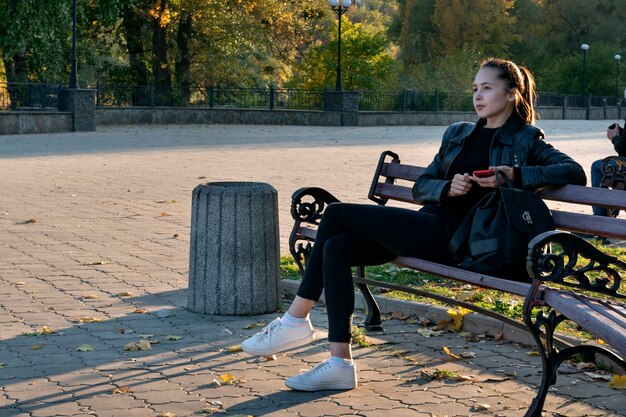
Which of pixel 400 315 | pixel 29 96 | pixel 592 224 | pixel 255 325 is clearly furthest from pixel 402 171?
pixel 29 96

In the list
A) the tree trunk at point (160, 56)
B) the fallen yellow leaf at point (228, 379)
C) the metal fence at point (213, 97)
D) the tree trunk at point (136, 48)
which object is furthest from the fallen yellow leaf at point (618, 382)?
the tree trunk at point (160, 56)

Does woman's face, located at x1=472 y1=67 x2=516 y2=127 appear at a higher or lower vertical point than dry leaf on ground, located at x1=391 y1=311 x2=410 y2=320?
higher

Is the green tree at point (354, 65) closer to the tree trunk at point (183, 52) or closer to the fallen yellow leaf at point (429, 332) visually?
the tree trunk at point (183, 52)

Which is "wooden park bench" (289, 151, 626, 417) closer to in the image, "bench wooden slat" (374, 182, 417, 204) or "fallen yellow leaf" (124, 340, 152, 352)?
"bench wooden slat" (374, 182, 417, 204)

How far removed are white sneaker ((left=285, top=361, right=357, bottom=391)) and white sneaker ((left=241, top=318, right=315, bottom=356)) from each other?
300mm

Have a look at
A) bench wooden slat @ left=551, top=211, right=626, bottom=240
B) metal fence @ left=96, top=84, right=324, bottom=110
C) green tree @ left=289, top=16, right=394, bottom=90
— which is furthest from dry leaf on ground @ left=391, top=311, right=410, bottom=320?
green tree @ left=289, top=16, right=394, bottom=90

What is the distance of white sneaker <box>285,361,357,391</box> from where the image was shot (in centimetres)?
482

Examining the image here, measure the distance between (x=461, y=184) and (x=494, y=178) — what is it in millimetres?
189

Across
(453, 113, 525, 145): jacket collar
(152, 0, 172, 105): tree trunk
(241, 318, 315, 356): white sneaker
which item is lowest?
(241, 318, 315, 356): white sneaker

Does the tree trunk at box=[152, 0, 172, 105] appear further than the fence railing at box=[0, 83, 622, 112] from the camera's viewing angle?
Yes

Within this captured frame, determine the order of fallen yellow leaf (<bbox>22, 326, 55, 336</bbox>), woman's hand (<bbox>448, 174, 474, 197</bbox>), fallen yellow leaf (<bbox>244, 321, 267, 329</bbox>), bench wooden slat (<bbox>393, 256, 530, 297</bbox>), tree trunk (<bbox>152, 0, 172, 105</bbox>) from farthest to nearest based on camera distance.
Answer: tree trunk (<bbox>152, 0, 172, 105</bbox>)
fallen yellow leaf (<bbox>244, 321, 267, 329</bbox>)
fallen yellow leaf (<bbox>22, 326, 55, 336</bbox>)
woman's hand (<bbox>448, 174, 474, 197</bbox>)
bench wooden slat (<bbox>393, 256, 530, 297</bbox>)

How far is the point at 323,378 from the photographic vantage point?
4.82m

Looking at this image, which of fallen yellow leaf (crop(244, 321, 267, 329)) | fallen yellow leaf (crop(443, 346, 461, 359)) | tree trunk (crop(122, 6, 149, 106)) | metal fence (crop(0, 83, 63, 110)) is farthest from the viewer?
tree trunk (crop(122, 6, 149, 106))

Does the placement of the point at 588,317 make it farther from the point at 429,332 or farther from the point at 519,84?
the point at 429,332
